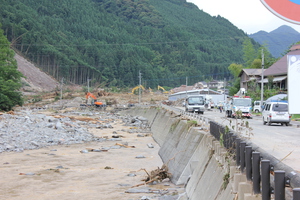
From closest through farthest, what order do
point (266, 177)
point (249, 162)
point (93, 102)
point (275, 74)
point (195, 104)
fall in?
point (266, 177) < point (249, 162) < point (195, 104) < point (275, 74) < point (93, 102)

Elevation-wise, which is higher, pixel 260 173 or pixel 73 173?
pixel 260 173

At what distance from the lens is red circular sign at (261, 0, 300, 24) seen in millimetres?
2695

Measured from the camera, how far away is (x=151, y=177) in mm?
17609

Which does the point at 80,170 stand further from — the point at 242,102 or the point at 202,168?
the point at 242,102

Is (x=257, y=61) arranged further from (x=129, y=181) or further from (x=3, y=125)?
(x=129, y=181)

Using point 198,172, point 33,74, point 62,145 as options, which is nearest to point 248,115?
point 62,145

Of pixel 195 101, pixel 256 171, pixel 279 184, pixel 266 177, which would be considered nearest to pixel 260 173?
pixel 256 171

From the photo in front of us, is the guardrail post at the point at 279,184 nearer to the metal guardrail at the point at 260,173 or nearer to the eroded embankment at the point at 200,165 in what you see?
the metal guardrail at the point at 260,173

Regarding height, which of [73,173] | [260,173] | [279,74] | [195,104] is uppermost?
[279,74]

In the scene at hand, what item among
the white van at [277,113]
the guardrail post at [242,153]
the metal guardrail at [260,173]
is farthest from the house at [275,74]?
the guardrail post at [242,153]

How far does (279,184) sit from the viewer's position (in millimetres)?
4395

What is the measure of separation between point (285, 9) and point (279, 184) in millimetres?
2307

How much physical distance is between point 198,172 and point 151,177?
13.4ft

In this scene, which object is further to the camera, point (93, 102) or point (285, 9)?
point (93, 102)
